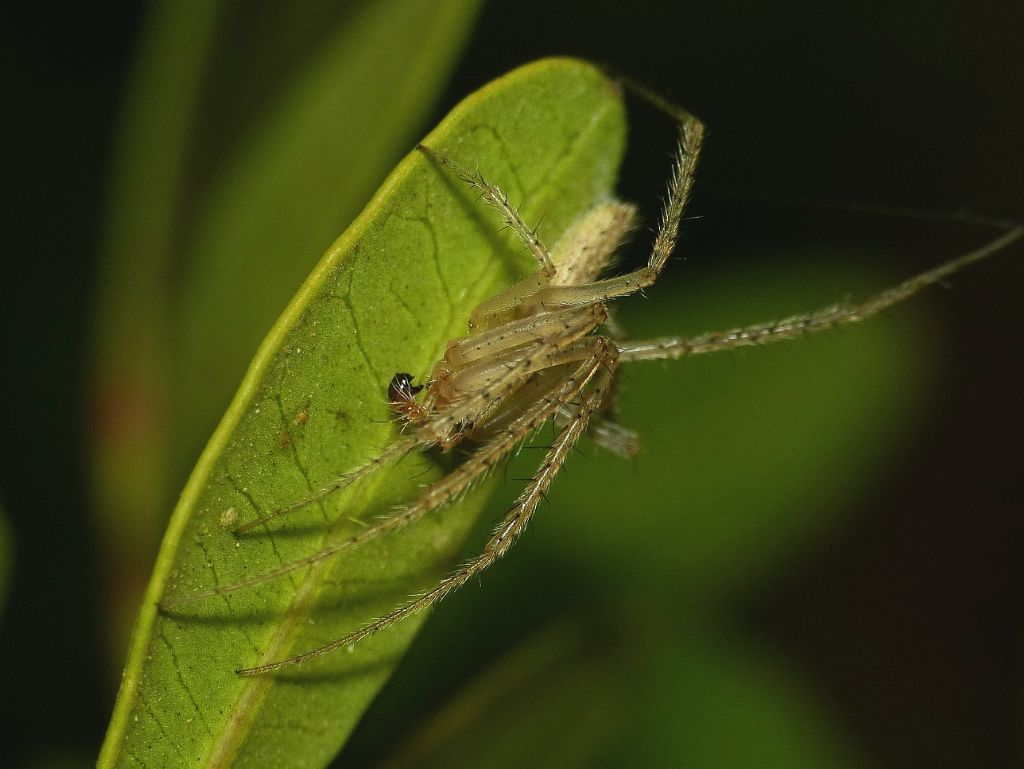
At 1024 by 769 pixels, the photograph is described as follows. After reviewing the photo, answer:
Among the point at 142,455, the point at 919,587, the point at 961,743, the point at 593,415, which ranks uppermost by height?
the point at 142,455

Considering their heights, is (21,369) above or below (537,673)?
above

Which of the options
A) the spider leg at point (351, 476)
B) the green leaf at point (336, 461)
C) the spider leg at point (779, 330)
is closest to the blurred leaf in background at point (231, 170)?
the green leaf at point (336, 461)

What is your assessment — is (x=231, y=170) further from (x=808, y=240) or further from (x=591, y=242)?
(x=808, y=240)

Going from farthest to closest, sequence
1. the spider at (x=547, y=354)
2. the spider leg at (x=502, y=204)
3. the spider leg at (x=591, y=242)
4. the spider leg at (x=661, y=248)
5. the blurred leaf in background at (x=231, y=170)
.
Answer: the spider leg at (x=661, y=248), the spider leg at (x=591, y=242), the spider at (x=547, y=354), the blurred leaf in background at (x=231, y=170), the spider leg at (x=502, y=204)

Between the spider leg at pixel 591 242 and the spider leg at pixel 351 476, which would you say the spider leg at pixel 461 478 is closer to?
the spider leg at pixel 351 476

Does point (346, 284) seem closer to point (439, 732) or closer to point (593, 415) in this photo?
point (439, 732)

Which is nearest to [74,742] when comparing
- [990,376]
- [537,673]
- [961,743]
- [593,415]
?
[537,673]

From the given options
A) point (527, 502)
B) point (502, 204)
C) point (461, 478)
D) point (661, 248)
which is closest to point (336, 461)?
point (461, 478)
